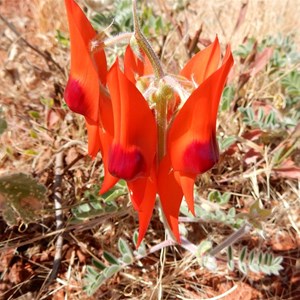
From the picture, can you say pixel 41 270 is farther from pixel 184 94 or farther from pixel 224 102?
pixel 184 94

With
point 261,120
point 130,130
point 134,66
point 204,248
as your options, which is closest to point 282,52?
point 261,120

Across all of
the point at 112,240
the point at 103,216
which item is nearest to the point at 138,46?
the point at 103,216

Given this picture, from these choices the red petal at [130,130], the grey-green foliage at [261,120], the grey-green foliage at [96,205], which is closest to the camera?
the red petal at [130,130]

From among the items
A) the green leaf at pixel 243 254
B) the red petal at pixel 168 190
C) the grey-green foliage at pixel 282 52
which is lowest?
the green leaf at pixel 243 254

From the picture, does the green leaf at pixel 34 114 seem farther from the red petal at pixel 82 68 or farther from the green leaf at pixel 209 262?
the red petal at pixel 82 68

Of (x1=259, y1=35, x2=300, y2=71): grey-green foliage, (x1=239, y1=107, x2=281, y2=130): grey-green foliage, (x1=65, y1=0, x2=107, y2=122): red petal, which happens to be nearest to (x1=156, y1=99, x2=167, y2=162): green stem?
(x1=65, y1=0, x2=107, y2=122): red petal

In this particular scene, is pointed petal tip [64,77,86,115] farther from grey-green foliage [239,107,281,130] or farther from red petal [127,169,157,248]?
grey-green foliage [239,107,281,130]

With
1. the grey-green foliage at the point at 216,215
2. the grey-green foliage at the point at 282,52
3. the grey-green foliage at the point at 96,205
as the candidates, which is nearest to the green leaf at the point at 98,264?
the grey-green foliage at the point at 96,205

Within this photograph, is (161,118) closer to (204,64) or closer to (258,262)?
(204,64)
